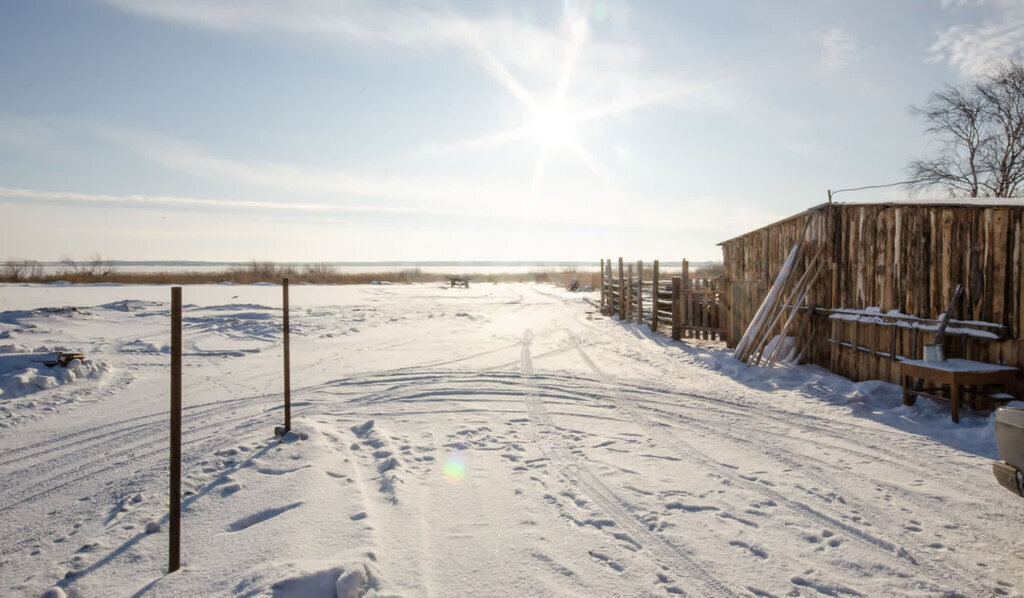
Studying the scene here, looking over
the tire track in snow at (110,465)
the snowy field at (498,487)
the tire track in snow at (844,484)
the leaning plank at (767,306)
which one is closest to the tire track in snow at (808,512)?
the snowy field at (498,487)

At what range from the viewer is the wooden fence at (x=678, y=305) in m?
13.8

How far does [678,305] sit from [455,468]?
10618mm

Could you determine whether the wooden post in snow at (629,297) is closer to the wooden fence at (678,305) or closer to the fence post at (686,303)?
the wooden fence at (678,305)

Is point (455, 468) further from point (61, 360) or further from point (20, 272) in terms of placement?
point (20, 272)

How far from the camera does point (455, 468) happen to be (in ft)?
15.8

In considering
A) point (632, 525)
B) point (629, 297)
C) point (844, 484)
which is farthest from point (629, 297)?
point (632, 525)

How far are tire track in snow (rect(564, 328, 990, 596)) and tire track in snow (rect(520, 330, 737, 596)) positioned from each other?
1.19 metres

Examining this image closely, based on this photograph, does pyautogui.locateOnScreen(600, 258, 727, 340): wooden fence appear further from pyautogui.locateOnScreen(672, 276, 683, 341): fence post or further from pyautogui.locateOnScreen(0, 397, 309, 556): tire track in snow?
pyautogui.locateOnScreen(0, 397, 309, 556): tire track in snow

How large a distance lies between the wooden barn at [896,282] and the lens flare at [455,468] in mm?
6835

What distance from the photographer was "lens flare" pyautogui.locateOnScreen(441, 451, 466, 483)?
15.0 feet

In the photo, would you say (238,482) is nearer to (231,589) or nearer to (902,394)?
(231,589)

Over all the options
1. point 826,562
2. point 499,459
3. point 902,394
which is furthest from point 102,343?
point 902,394

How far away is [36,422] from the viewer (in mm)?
6312

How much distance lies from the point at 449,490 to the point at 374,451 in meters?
1.32
